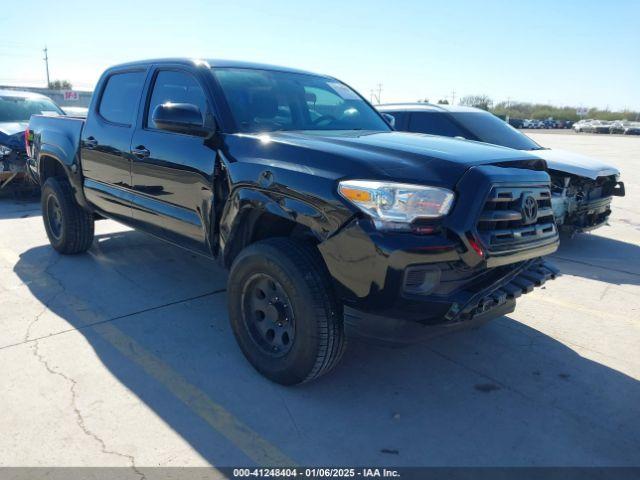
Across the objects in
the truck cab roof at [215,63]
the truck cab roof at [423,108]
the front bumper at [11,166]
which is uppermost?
the truck cab roof at [215,63]

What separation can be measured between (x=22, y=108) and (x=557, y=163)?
31.9 feet

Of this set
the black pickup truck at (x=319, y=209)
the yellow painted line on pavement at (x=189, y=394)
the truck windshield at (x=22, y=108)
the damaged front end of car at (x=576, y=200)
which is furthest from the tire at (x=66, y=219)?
the damaged front end of car at (x=576, y=200)

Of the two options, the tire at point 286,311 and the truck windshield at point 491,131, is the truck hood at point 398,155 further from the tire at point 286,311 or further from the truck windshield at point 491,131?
the truck windshield at point 491,131

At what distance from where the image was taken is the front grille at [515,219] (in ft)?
8.84

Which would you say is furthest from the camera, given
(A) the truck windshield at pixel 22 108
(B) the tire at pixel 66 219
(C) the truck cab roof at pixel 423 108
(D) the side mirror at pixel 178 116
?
(A) the truck windshield at pixel 22 108

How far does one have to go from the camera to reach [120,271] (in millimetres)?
5277

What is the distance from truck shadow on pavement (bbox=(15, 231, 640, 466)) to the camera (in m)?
2.65

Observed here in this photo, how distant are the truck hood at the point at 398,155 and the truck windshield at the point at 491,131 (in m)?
3.87

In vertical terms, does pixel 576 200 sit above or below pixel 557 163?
below

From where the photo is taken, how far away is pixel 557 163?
6473 mm

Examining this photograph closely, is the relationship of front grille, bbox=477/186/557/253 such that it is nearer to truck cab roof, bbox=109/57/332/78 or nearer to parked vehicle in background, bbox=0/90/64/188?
truck cab roof, bbox=109/57/332/78

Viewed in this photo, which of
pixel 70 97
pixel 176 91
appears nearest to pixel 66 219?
pixel 176 91

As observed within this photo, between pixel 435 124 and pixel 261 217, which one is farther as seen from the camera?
pixel 435 124

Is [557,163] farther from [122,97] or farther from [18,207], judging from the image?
[18,207]
